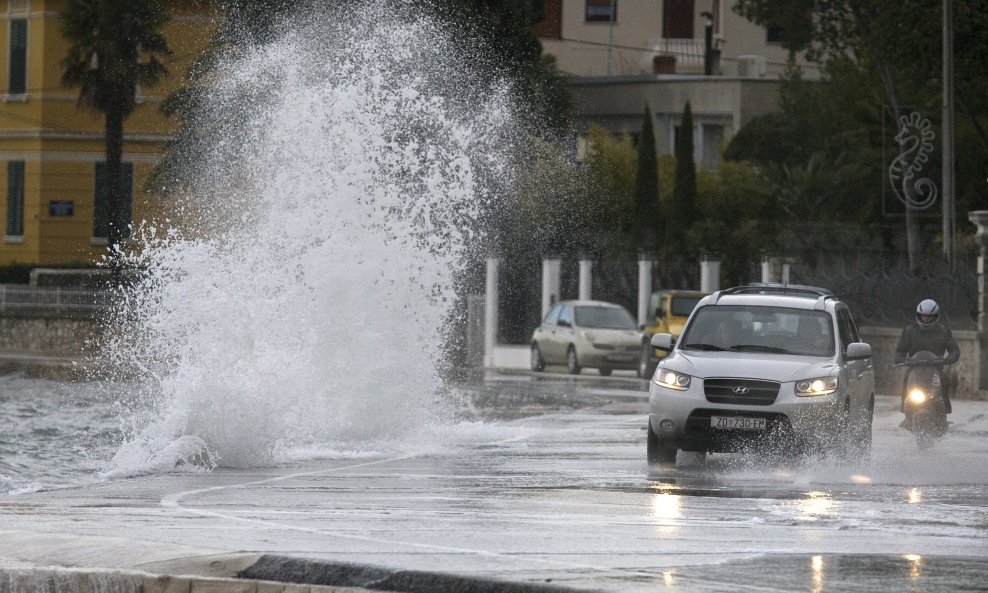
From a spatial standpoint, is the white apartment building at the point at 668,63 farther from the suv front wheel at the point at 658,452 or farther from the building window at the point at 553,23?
the suv front wheel at the point at 658,452

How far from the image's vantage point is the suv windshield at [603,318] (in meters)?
36.6

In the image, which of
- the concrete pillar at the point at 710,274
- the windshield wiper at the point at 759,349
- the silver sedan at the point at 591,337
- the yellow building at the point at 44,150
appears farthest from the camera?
the yellow building at the point at 44,150

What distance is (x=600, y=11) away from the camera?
7406cm

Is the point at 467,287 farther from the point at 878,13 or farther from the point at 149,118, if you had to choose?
the point at 149,118

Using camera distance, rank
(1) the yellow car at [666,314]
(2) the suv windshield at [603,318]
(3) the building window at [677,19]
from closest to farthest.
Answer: (1) the yellow car at [666,314], (2) the suv windshield at [603,318], (3) the building window at [677,19]

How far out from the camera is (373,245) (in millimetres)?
19922

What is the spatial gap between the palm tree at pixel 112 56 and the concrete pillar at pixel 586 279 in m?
16.8

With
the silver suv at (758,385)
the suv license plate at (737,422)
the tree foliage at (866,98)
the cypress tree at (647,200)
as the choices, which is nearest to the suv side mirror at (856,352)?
the silver suv at (758,385)

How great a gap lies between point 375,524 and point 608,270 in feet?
99.0

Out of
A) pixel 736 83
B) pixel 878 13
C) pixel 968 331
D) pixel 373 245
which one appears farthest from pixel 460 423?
pixel 736 83

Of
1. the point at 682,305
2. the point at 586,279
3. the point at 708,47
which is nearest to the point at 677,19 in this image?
the point at 708,47

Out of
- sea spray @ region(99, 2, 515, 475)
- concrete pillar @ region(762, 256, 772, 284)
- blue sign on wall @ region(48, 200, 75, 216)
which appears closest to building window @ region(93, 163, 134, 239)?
blue sign on wall @ region(48, 200, 75, 216)

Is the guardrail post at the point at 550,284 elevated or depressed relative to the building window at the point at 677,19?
depressed

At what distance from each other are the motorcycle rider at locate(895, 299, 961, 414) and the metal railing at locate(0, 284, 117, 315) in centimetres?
3074
